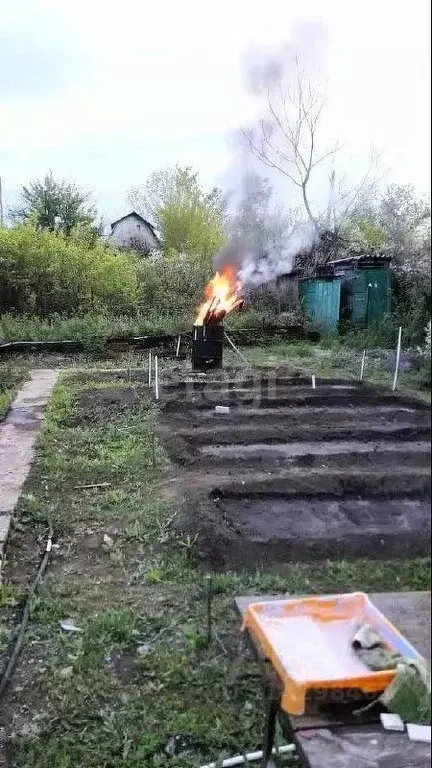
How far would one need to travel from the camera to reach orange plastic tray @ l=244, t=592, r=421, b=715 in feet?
2.27

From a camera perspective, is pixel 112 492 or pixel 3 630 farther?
pixel 112 492

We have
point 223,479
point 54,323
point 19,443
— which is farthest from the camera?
point 54,323

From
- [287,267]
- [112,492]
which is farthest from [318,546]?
[287,267]

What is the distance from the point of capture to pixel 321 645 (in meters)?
0.76

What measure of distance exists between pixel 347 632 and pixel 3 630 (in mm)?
1382

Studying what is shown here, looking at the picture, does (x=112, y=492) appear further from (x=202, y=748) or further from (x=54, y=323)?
(x=54, y=323)

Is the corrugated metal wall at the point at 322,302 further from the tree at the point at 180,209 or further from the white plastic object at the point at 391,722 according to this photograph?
the white plastic object at the point at 391,722

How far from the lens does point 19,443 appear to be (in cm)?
361

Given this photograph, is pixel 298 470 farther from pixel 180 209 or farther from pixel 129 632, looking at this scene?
pixel 180 209

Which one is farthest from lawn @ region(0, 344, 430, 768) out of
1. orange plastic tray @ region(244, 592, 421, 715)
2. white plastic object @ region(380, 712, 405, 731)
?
white plastic object @ region(380, 712, 405, 731)

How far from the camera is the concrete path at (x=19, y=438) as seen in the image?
2.72m

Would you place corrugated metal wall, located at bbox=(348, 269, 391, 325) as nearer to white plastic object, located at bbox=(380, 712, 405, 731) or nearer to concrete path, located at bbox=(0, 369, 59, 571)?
white plastic object, located at bbox=(380, 712, 405, 731)

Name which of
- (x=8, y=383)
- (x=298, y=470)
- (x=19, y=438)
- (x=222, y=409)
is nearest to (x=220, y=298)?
Result: (x=222, y=409)

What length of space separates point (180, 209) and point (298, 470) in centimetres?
319
